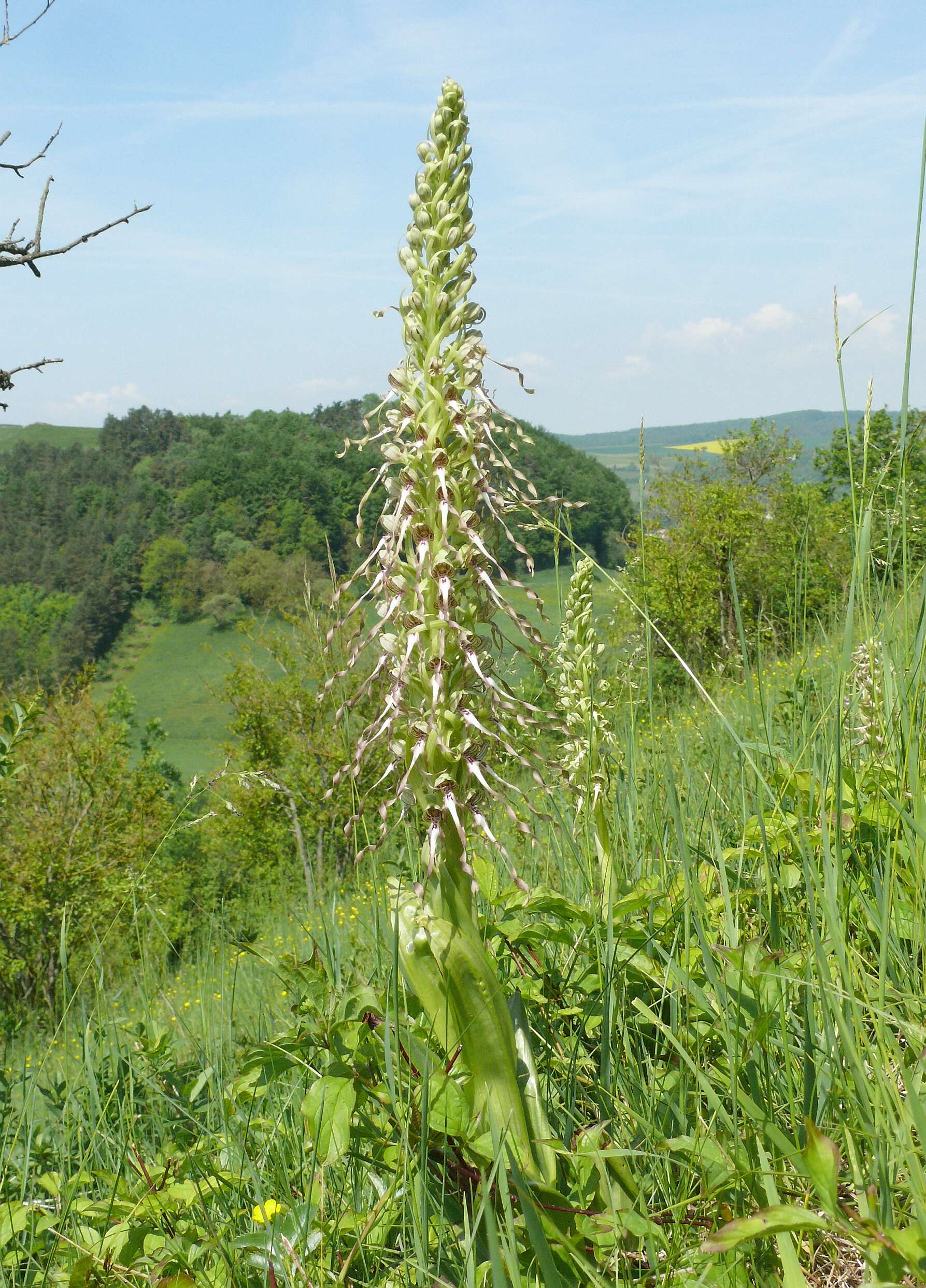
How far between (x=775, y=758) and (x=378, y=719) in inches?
61.2

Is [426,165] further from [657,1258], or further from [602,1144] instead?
[657,1258]

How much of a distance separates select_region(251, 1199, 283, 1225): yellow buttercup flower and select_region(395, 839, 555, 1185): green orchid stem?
1.74 feet

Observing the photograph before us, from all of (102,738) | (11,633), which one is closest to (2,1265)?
(102,738)

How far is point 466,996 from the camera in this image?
1647 mm

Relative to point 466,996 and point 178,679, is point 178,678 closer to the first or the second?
point 178,679

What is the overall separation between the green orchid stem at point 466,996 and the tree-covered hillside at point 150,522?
9434 cm

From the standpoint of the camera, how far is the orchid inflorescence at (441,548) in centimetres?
175

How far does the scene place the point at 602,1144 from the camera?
185 centimetres

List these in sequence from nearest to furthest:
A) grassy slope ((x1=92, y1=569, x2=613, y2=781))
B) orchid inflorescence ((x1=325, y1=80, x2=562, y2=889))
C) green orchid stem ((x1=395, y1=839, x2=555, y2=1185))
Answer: green orchid stem ((x1=395, y1=839, x2=555, y2=1185)) < orchid inflorescence ((x1=325, y1=80, x2=562, y2=889)) < grassy slope ((x1=92, y1=569, x2=613, y2=781))

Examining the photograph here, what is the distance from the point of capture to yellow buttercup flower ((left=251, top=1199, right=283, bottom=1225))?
185cm

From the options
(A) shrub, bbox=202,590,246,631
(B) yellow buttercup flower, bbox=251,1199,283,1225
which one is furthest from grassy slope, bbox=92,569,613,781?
(B) yellow buttercup flower, bbox=251,1199,283,1225

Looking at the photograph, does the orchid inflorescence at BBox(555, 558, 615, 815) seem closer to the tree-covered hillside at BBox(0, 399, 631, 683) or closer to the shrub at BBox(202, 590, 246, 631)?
the tree-covered hillside at BBox(0, 399, 631, 683)

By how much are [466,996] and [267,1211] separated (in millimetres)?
781

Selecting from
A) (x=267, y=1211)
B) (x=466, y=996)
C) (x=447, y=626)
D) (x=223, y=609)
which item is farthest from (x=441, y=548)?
(x=223, y=609)
